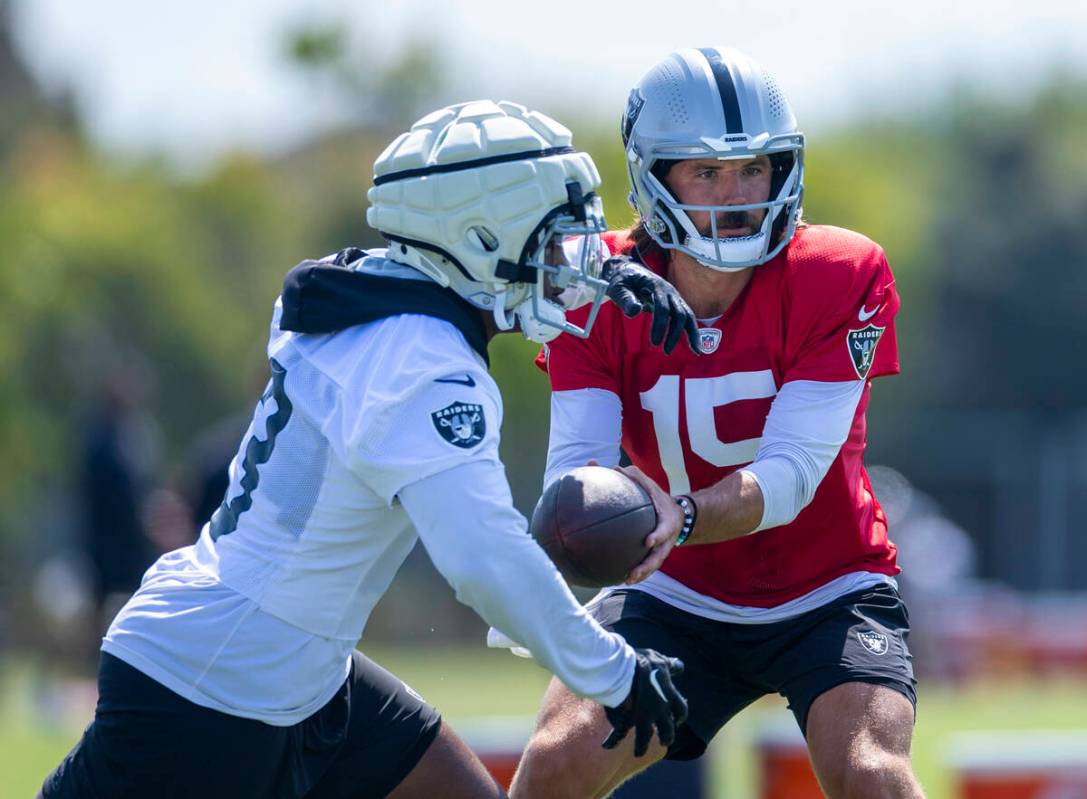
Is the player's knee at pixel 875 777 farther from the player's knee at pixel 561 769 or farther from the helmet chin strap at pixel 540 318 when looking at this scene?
the helmet chin strap at pixel 540 318

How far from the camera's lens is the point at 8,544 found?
69.5 ft

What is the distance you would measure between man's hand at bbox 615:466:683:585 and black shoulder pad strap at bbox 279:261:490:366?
0.67 m

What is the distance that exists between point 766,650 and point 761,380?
0.75 metres

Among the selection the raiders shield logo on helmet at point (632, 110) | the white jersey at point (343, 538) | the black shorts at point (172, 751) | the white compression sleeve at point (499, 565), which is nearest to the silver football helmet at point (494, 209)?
the white jersey at point (343, 538)

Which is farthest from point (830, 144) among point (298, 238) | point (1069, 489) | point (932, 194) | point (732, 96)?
point (732, 96)

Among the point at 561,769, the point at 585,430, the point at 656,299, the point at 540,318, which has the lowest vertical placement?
the point at 561,769

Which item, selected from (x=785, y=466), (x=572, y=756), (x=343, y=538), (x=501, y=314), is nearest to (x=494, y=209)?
(x=501, y=314)

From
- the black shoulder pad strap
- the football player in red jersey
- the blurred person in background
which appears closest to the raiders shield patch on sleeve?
the black shoulder pad strap

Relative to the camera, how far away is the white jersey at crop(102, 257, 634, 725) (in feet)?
11.9

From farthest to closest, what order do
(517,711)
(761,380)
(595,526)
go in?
(517,711) → (761,380) → (595,526)

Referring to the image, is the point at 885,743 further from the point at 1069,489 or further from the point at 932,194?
the point at 932,194

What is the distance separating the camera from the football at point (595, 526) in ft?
13.9

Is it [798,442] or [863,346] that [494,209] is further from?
[863,346]

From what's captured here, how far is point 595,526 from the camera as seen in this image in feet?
13.9
